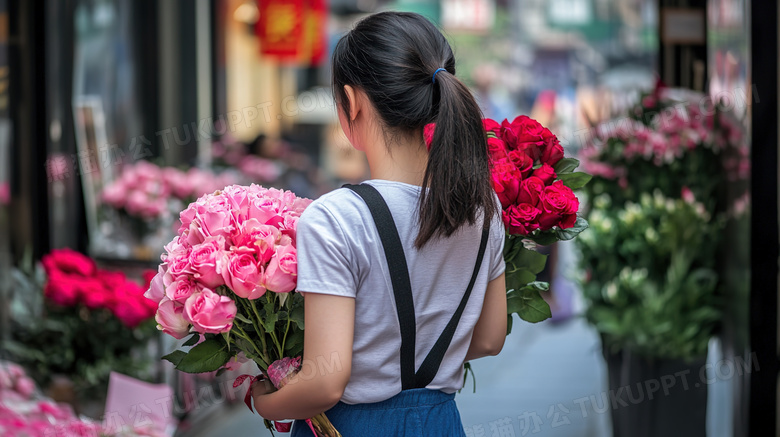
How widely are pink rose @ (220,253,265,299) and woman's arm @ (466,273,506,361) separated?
0.48m

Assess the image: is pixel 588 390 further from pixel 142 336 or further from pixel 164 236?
pixel 142 336

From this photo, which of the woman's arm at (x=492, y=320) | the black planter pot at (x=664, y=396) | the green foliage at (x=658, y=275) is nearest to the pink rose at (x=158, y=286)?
the woman's arm at (x=492, y=320)

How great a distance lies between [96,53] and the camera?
505 centimetres

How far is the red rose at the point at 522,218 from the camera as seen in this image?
159 centimetres

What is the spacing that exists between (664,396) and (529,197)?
8.06ft

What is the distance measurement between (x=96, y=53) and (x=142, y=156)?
A: 35.9 inches

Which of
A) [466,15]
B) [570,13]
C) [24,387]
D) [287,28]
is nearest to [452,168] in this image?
[24,387]

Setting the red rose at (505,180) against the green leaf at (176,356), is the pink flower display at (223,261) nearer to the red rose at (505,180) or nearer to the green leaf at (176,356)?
the green leaf at (176,356)

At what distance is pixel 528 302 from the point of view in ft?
5.81

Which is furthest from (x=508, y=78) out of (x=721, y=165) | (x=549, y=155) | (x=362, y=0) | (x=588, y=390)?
(x=549, y=155)

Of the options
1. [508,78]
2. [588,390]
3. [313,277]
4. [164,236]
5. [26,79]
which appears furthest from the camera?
[508,78]

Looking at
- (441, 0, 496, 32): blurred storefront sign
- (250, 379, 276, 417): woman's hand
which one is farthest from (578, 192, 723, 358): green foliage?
(441, 0, 496, 32): blurred storefront sign

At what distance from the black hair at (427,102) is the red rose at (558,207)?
11 centimetres

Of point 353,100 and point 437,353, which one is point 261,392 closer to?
point 437,353
